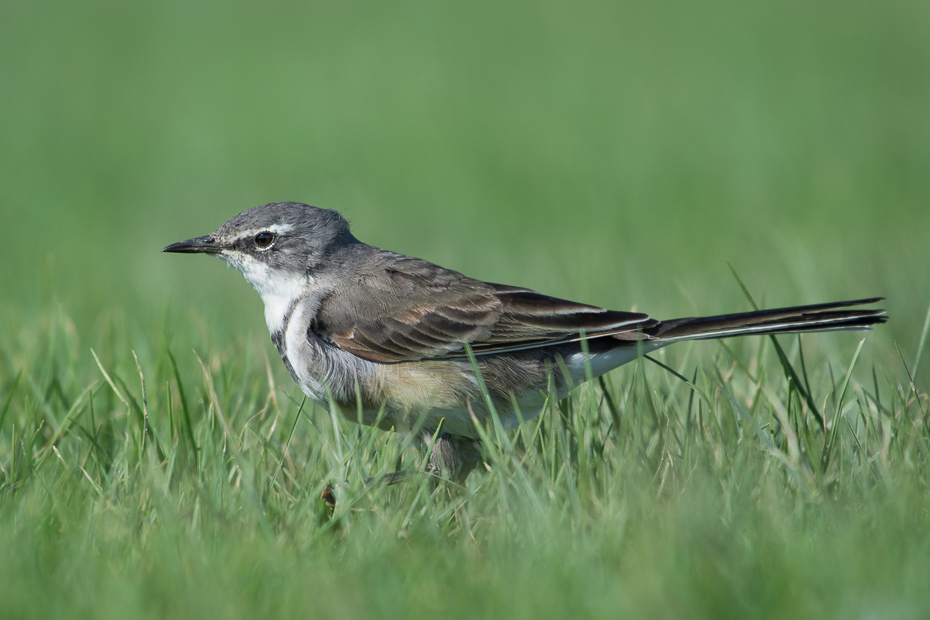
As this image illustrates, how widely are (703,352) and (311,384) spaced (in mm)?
3410

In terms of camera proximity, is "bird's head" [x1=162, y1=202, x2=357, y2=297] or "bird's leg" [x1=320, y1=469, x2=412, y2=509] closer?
"bird's leg" [x1=320, y1=469, x2=412, y2=509]

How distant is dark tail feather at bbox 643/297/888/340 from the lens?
13.8 ft

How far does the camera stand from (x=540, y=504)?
11.4 ft

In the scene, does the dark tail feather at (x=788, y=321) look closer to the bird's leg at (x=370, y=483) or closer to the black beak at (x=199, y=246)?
the bird's leg at (x=370, y=483)

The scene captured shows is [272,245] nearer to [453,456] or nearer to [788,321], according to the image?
[453,456]

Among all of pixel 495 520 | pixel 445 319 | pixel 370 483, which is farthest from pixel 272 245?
pixel 495 520

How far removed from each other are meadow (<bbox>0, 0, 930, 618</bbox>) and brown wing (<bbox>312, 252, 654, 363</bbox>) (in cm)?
46

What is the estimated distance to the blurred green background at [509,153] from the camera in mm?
8625

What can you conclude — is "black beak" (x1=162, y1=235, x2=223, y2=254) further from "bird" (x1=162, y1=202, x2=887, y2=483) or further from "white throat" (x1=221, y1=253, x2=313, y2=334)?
"bird" (x1=162, y1=202, x2=887, y2=483)

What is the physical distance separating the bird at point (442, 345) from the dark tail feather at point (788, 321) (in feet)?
0.06

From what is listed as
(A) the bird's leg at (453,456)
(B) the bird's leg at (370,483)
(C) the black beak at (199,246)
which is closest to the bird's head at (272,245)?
(C) the black beak at (199,246)

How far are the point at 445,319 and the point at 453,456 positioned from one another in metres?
0.78

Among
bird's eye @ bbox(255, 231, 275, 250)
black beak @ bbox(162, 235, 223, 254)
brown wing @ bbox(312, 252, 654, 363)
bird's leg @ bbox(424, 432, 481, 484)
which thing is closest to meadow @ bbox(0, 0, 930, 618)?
bird's leg @ bbox(424, 432, 481, 484)

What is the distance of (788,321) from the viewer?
4309 millimetres
